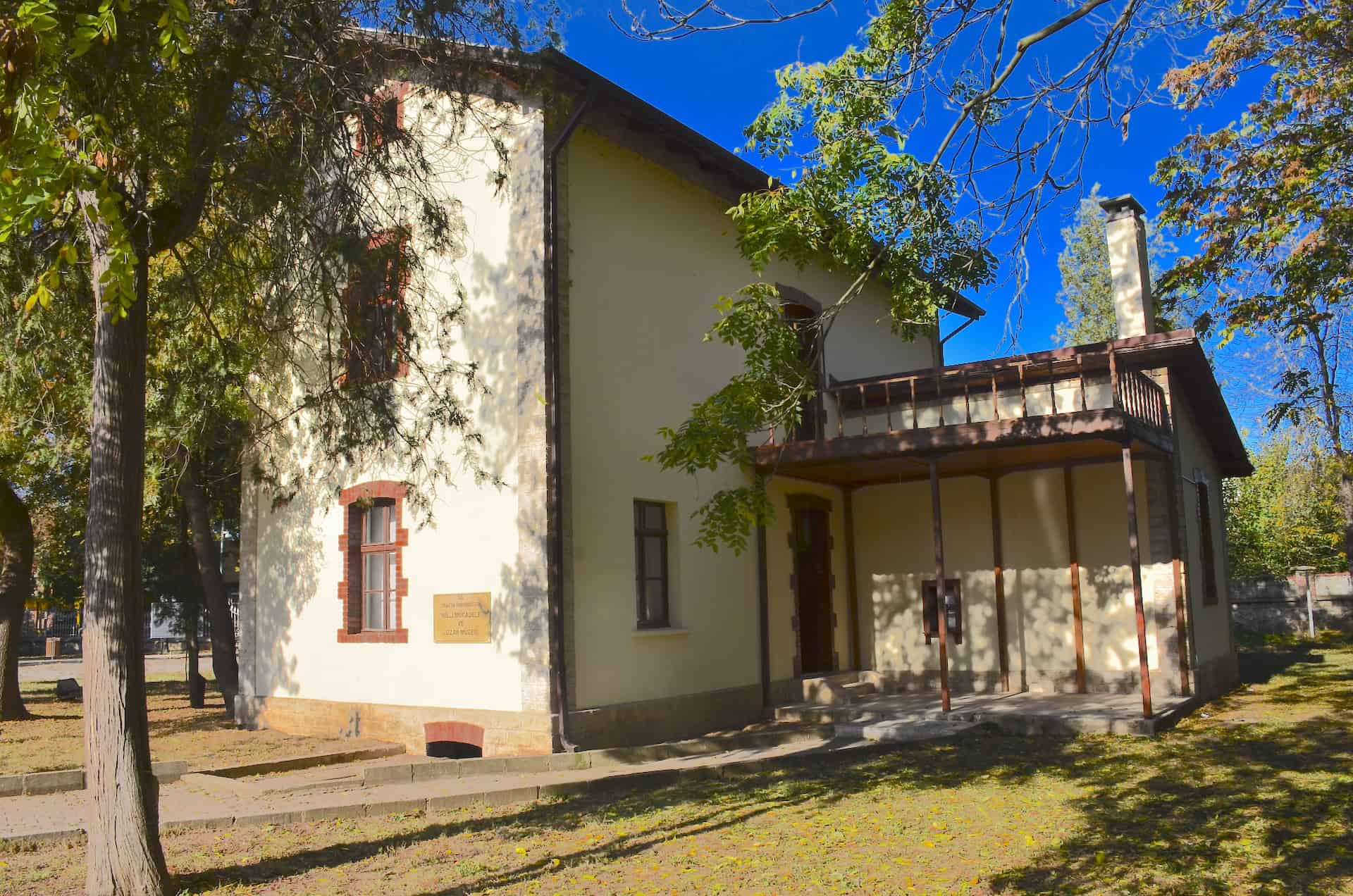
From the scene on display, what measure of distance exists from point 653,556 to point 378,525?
3.40 m

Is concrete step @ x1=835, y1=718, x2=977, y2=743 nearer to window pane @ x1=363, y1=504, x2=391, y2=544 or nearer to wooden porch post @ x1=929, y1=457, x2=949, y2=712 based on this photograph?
wooden porch post @ x1=929, y1=457, x2=949, y2=712

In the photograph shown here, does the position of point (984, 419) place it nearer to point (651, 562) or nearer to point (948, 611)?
point (948, 611)

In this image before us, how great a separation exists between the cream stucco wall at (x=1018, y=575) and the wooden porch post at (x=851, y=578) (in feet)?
0.34

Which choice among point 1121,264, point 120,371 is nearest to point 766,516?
point 120,371

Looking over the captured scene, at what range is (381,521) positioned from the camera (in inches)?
504

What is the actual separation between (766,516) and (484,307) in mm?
4197

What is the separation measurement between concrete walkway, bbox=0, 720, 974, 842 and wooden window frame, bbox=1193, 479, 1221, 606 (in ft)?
21.3

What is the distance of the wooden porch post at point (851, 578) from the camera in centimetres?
1544

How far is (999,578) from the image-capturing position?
569 inches

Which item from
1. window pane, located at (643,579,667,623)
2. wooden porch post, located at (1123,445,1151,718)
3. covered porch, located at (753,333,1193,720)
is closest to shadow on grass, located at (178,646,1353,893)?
wooden porch post, located at (1123,445,1151,718)

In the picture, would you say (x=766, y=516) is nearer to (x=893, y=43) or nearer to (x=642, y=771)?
(x=642, y=771)

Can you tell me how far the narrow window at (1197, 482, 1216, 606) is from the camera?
1533 centimetres

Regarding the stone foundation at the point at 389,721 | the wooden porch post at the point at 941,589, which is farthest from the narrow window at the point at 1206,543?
the stone foundation at the point at 389,721

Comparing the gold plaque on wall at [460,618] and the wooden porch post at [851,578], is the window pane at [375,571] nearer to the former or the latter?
the gold plaque on wall at [460,618]
